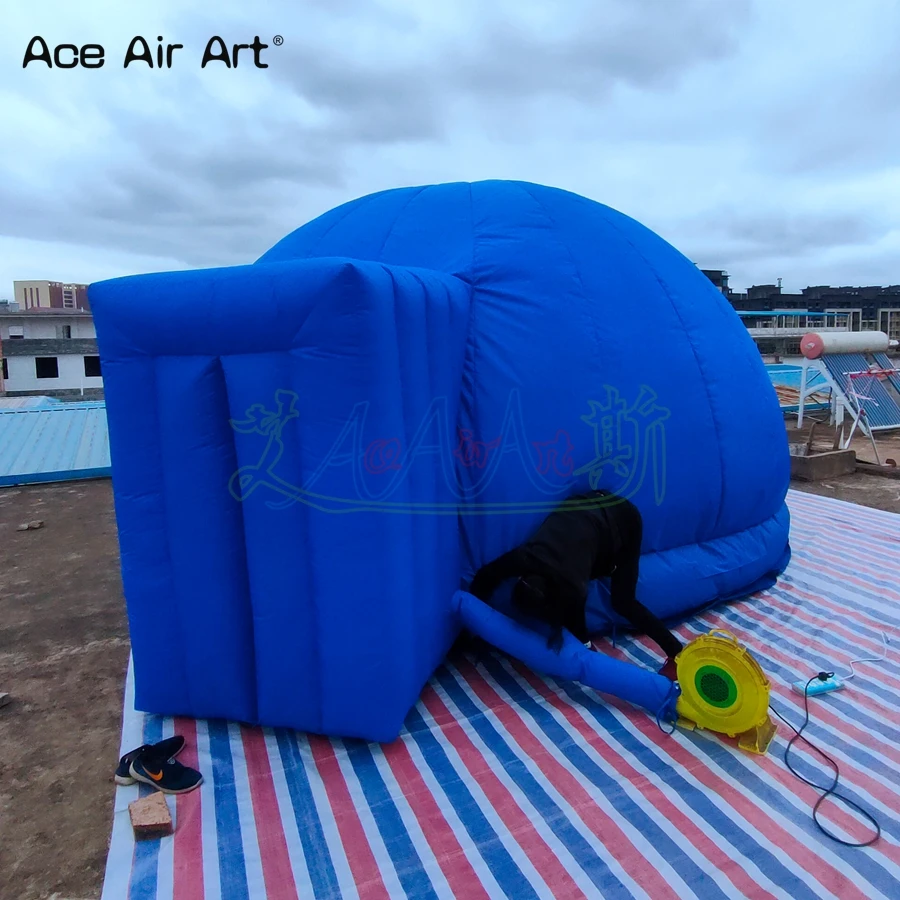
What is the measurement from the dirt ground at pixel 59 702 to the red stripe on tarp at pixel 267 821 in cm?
47

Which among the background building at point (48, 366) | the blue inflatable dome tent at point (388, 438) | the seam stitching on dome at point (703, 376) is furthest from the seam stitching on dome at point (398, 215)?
the background building at point (48, 366)

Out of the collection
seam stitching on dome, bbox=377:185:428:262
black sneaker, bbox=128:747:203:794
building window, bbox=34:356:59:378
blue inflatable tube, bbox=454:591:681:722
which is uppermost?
building window, bbox=34:356:59:378

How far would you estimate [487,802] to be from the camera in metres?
2.28

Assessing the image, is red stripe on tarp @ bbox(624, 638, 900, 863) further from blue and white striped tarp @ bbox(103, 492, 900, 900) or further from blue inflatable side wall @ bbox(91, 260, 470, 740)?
blue inflatable side wall @ bbox(91, 260, 470, 740)

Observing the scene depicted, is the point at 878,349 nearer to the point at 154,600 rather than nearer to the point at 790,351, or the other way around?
the point at 154,600

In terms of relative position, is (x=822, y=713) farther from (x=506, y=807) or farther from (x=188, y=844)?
(x=188, y=844)

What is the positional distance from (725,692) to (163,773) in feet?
6.60

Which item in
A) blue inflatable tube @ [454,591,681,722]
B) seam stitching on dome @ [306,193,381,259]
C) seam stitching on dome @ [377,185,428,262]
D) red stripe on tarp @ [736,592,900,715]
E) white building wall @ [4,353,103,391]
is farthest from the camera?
white building wall @ [4,353,103,391]

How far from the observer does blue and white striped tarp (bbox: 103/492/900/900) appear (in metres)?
1.98

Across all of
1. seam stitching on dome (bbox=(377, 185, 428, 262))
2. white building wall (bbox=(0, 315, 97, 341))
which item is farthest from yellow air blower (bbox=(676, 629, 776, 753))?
white building wall (bbox=(0, 315, 97, 341))

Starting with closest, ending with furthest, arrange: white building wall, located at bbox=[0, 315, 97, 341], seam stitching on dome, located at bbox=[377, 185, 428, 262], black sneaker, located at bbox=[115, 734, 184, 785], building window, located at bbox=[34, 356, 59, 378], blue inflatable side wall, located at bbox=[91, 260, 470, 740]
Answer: blue inflatable side wall, located at bbox=[91, 260, 470, 740] < black sneaker, located at bbox=[115, 734, 184, 785] < seam stitching on dome, located at bbox=[377, 185, 428, 262] < building window, located at bbox=[34, 356, 59, 378] < white building wall, located at bbox=[0, 315, 97, 341]

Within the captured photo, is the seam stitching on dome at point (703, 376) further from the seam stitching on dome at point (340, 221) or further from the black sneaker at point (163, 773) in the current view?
the black sneaker at point (163, 773)

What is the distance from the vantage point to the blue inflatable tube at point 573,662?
8.88 ft

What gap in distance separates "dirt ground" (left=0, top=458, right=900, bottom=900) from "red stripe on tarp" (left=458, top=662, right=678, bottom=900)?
4.70ft
